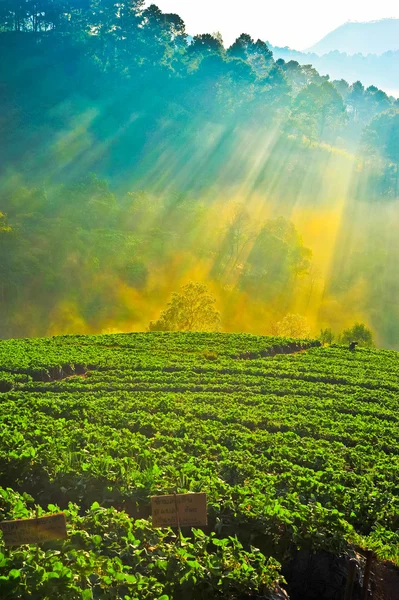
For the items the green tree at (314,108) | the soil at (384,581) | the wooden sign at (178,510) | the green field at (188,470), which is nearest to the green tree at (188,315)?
the green field at (188,470)

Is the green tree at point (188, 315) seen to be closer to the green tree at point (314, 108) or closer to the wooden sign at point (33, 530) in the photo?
the wooden sign at point (33, 530)

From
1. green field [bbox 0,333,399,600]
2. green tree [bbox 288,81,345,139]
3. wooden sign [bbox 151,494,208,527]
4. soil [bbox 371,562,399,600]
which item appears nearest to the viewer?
green field [bbox 0,333,399,600]

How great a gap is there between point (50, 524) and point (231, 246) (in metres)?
90.8

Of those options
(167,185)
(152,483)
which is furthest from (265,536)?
(167,185)

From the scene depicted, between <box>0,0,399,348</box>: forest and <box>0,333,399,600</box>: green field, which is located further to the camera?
<box>0,0,399,348</box>: forest

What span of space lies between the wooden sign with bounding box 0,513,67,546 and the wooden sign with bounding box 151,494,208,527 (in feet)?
5.55

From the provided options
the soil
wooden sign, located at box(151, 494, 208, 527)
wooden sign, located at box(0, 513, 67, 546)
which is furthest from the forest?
wooden sign, located at box(0, 513, 67, 546)

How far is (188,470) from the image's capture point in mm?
13891

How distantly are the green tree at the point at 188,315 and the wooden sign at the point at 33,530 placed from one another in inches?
2120

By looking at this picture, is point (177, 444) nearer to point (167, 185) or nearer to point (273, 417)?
point (273, 417)

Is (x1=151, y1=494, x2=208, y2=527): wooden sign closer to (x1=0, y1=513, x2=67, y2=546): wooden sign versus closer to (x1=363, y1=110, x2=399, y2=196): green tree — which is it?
(x1=0, y1=513, x2=67, y2=546): wooden sign

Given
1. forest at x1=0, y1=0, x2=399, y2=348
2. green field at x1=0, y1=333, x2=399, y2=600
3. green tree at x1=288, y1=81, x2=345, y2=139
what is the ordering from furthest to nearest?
1. green tree at x1=288, y1=81, x2=345, y2=139
2. forest at x1=0, y1=0, x2=399, y2=348
3. green field at x1=0, y1=333, x2=399, y2=600

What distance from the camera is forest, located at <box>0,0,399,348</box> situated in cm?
8662

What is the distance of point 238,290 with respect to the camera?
298 ft
